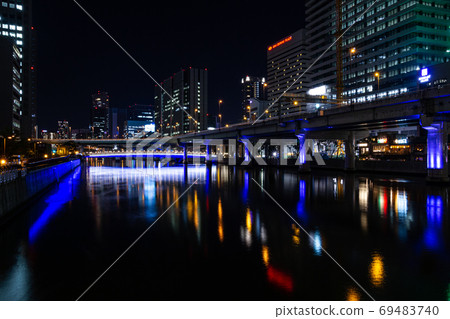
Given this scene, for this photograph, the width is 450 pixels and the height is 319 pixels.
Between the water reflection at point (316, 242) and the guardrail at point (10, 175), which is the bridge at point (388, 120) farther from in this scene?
the guardrail at point (10, 175)

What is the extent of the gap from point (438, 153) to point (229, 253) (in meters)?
27.8

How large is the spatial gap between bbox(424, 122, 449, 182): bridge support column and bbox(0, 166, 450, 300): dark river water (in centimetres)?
1472

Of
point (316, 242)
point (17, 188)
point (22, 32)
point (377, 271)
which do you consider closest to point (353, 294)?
point (377, 271)

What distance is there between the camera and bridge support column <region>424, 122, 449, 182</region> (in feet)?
95.2

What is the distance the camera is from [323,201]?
62.1 ft

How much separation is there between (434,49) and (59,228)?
112887 mm

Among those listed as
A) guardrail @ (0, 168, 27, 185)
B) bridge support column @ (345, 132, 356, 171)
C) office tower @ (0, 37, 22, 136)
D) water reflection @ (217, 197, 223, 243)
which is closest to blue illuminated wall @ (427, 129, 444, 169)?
bridge support column @ (345, 132, 356, 171)

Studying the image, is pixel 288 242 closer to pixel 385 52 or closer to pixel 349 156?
pixel 349 156

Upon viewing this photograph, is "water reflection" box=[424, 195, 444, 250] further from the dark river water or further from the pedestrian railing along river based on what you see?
the pedestrian railing along river

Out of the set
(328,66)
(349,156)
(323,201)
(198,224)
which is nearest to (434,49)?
(328,66)

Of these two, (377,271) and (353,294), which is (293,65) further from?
(353,294)

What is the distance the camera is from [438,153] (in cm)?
2919

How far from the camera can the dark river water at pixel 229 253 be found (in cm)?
651

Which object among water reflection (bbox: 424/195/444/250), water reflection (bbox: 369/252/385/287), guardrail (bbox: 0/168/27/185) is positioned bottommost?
water reflection (bbox: 424/195/444/250)
